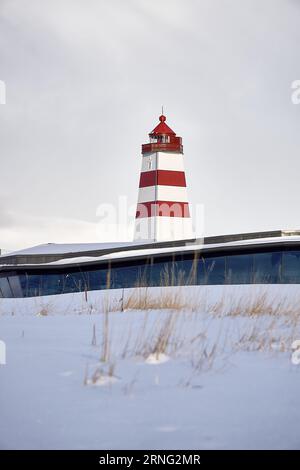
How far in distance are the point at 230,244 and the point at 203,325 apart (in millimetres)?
12361

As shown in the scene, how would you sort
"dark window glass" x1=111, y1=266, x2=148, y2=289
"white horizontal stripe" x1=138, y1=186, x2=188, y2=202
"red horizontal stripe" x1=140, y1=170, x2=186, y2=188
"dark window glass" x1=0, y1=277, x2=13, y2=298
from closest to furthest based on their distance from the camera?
"dark window glass" x1=111, y1=266, x2=148, y2=289 → "dark window glass" x1=0, y1=277, x2=13, y2=298 → "white horizontal stripe" x1=138, y1=186, x2=188, y2=202 → "red horizontal stripe" x1=140, y1=170, x2=186, y2=188

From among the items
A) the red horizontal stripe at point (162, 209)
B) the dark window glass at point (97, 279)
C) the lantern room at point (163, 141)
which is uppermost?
the lantern room at point (163, 141)

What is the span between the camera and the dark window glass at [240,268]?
17.8 meters

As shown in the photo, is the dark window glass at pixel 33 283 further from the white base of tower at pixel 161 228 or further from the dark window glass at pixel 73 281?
the white base of tower at pixel 161 228

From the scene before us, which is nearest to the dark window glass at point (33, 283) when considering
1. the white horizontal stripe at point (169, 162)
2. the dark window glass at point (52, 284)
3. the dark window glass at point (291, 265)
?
the dark window glass at point (52, 284)

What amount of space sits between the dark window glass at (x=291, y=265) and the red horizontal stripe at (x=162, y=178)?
1080 cm

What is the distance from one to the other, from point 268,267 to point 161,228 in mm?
9364

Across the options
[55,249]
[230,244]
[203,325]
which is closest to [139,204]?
[55,249]

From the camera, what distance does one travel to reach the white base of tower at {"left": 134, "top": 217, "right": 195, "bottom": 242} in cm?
2619

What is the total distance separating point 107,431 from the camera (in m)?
2.61

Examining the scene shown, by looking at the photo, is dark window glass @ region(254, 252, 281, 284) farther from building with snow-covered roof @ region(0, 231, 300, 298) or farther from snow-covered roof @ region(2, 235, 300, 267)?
snow-covered roof @ region(2, 235, 300, 267)

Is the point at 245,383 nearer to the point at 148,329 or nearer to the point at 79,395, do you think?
the point at 79,395

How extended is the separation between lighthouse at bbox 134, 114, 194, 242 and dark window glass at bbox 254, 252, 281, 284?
899 cm

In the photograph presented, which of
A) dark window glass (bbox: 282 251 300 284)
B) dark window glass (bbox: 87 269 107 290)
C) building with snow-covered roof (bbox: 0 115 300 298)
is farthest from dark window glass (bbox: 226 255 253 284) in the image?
dark window glass (bbox: 87 269 107 290)
